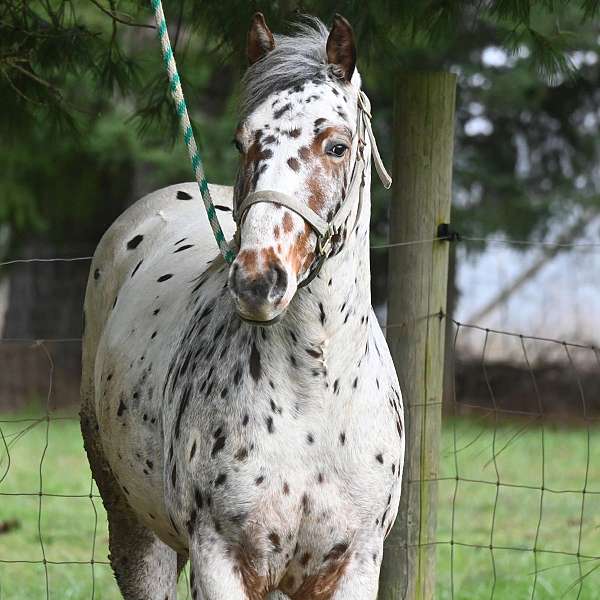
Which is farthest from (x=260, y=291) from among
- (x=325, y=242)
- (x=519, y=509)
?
(x=519, y=509)

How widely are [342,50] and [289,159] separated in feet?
1.31

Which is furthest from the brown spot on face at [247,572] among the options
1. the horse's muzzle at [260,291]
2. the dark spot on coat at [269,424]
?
the horse's muzzle at [260,291]

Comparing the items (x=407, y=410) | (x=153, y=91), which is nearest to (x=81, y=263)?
(x=153, y=91)

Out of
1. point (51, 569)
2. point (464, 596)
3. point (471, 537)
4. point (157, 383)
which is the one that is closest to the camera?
point (157, 383)

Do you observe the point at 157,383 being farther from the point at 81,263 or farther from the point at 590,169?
the point at 81,263

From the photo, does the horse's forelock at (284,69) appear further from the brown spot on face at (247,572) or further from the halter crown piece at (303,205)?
the brown spot on face at (247,572)

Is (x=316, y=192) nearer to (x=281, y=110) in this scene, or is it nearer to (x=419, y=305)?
(x=281, y=110)

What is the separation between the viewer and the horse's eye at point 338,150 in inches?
106

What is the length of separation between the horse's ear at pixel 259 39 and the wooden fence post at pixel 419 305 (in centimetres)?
128

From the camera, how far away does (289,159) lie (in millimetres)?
2631

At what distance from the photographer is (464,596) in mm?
5242

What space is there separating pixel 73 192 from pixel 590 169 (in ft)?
21.1

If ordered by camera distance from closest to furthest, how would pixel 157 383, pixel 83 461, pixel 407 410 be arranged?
pixel 157 383 < pixel 407 410 < pixel 83 461

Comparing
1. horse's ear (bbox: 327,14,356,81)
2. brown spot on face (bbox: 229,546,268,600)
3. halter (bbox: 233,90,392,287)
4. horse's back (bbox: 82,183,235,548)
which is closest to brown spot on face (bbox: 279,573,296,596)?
brown spot on face (bbox: 229,546,268,600)
